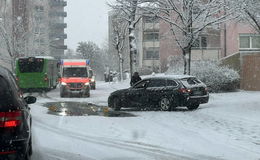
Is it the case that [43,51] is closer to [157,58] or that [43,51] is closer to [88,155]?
[157,58]

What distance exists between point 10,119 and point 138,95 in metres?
13.2

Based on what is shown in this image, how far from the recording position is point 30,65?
121 feet

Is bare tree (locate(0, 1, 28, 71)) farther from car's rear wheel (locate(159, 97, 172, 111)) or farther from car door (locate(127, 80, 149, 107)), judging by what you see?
car's rear wheel (locate(159, 97, 172, 111))

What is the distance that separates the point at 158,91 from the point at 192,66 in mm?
12259

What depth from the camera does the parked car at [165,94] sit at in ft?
59.1

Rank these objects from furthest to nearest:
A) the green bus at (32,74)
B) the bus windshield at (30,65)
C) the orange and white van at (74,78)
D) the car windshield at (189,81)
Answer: the bus windshield at (30,65) < the green bus at (32,74) < the orange and white van at (74,78) < the car windshield at (189,81)

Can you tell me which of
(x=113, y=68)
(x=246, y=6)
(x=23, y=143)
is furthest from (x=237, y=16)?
(x=113, y=68)

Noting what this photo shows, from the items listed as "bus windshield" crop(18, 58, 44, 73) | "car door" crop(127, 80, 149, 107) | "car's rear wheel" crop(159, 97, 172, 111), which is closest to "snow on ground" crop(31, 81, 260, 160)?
"car's rear wheel" crop(159, 97, 172, 111)

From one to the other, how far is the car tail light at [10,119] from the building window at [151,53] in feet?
206

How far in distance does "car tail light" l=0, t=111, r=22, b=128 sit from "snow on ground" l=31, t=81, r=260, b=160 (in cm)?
254

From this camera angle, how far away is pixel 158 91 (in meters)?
18.7

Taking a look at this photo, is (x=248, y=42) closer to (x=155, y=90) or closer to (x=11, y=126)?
(x=155, y=90)

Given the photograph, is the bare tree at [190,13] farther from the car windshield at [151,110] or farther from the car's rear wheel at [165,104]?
the car's rear wheel at [165,104]

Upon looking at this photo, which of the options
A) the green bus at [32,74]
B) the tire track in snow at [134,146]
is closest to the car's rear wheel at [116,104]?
the tire track in snow at [134,146]
